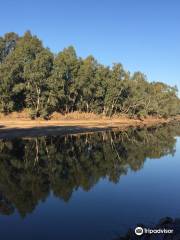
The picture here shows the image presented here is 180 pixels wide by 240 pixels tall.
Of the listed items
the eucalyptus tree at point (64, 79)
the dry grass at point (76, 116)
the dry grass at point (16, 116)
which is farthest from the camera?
the dry grass at point (76, 116)

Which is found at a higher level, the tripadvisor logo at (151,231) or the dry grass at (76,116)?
the dry grass at (76,116)

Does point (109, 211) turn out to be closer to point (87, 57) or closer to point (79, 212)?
point (79, 212)

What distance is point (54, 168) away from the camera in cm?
2661

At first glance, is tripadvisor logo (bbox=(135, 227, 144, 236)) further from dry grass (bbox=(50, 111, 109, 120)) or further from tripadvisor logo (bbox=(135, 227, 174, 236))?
dry grass (bbox=(50, 111, 109, 120))

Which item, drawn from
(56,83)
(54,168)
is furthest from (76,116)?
(54,168)

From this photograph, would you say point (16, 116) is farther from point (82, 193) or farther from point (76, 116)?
point (82, 193)

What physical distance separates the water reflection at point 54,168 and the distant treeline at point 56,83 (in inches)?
1297

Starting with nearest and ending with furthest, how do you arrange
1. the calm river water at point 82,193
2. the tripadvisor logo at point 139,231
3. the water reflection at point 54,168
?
the tripadvisor logo at point 139,231 < the calm river water at point 82,193 < the water reflection at point 54,168

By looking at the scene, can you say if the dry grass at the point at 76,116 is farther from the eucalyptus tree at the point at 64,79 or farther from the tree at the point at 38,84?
the eucalyptus tree at the point at 64,79

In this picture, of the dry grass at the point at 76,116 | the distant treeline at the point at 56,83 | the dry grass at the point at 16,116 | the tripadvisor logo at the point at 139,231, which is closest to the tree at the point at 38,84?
the distant treeline at the point at 56,83

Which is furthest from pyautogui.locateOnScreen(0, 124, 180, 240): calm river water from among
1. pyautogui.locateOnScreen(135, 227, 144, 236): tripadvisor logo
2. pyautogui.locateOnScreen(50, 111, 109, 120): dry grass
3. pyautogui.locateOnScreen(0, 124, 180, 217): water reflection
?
pyautogui.locateOnScreen(50, 111, 109, 120): dry grass

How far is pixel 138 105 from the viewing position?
4279 inches

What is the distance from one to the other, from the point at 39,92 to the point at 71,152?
4130 centimetres

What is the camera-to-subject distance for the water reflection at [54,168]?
18516 millimetres
